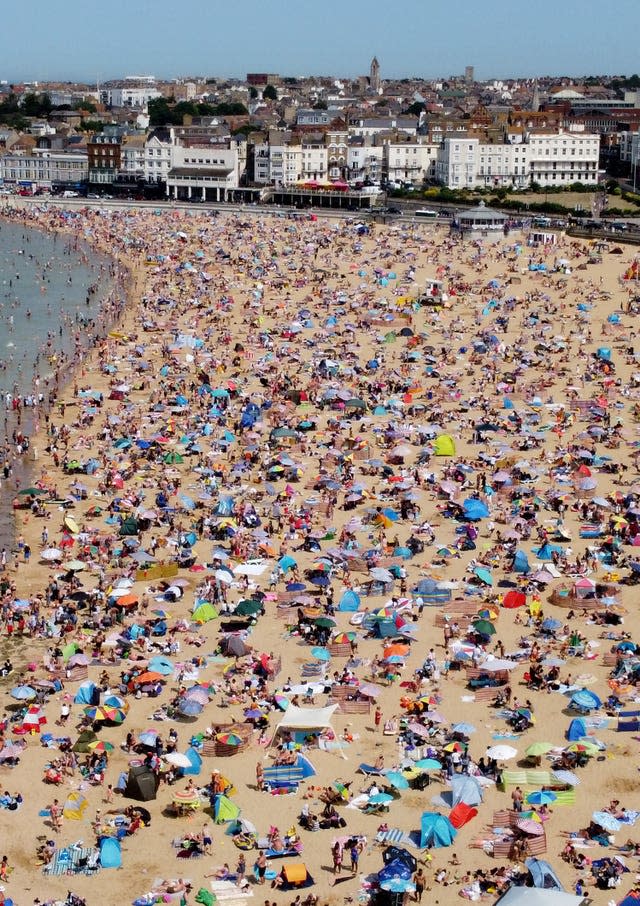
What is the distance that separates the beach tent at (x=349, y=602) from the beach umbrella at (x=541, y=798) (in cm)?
558

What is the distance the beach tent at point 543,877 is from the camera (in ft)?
42.6

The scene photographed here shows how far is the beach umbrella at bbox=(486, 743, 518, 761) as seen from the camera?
15313mm

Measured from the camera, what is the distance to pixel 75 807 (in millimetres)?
14602

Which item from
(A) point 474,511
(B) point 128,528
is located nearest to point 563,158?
(A) point 474,511

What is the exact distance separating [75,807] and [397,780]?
3.45 metres

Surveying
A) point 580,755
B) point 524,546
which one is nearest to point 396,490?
point 524,546

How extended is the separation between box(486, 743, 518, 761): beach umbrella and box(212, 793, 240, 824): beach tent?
293cm

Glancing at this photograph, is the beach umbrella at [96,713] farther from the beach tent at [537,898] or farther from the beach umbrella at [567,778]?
the beach tent at [537,898]

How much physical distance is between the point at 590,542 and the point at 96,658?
8659 mm

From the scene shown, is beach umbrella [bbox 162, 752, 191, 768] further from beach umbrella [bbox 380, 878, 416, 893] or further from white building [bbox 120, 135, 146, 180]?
white building [bbox 120, 135, 146, 180]

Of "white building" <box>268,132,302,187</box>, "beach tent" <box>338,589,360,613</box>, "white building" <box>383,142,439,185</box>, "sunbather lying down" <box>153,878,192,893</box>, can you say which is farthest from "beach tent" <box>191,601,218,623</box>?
"white building" <box>383,142,439,185</box>

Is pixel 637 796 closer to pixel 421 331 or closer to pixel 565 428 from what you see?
pixel 565 428

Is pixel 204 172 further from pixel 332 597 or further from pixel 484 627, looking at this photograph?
pixel 484 627

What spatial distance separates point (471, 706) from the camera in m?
16.8
